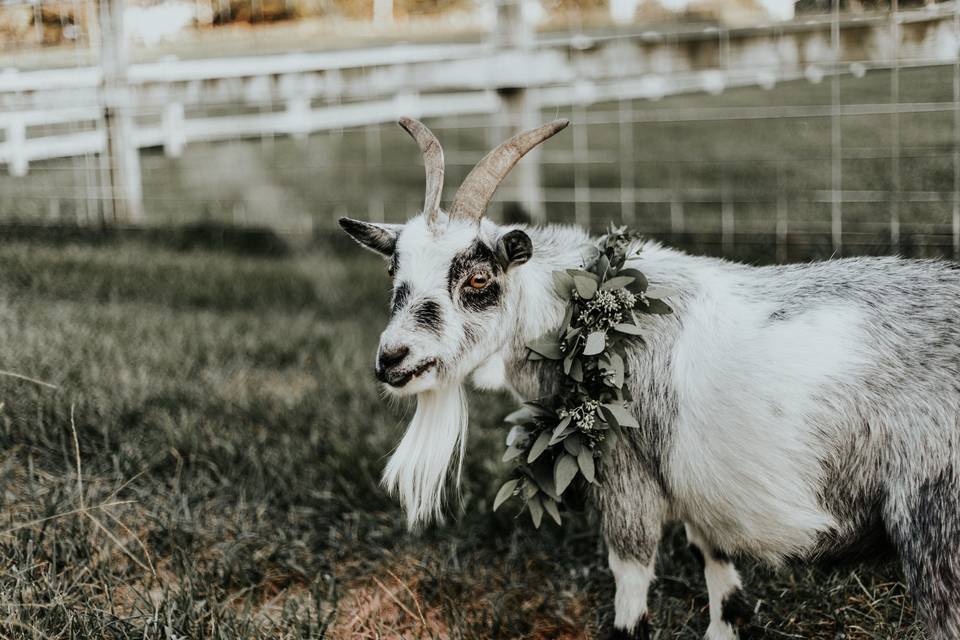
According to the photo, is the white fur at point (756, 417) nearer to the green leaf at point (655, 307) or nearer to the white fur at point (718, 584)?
the green leaf at point (655, 307)

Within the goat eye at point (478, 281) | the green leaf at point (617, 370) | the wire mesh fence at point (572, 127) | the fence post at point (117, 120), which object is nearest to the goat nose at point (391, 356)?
the goat eye at point (478, 281)

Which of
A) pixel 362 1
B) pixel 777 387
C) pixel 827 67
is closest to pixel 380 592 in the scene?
pixel 777 387

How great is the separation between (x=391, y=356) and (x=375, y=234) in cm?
49

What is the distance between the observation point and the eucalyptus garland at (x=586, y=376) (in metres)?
3.01

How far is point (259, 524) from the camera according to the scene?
13.4 feet

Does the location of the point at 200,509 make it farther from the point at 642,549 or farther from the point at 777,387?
the point at 777,387

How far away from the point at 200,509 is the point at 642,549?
198 cm

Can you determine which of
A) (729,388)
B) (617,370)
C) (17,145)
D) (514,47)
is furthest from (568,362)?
(17,145)

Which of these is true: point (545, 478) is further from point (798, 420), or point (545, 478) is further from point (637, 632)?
point (798, 420)

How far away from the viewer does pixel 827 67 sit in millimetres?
6301

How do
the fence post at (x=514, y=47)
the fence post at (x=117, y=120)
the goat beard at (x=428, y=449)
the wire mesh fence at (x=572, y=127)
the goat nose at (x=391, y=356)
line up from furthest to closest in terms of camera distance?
the fence post at (x=117, y=120)
the fence post at (x=514, y=47)
the wire mesh fence at (x=572, y=127)
the goat beard at (x=428, y=449)
the goat nose at (x=391, y=356)

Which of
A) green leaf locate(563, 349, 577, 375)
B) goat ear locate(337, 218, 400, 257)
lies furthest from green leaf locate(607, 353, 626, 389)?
goat ear locate(337, 218, 400, 257)

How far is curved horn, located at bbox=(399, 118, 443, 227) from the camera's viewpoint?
3135mm

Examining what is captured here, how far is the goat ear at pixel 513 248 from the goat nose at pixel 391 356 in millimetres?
421
